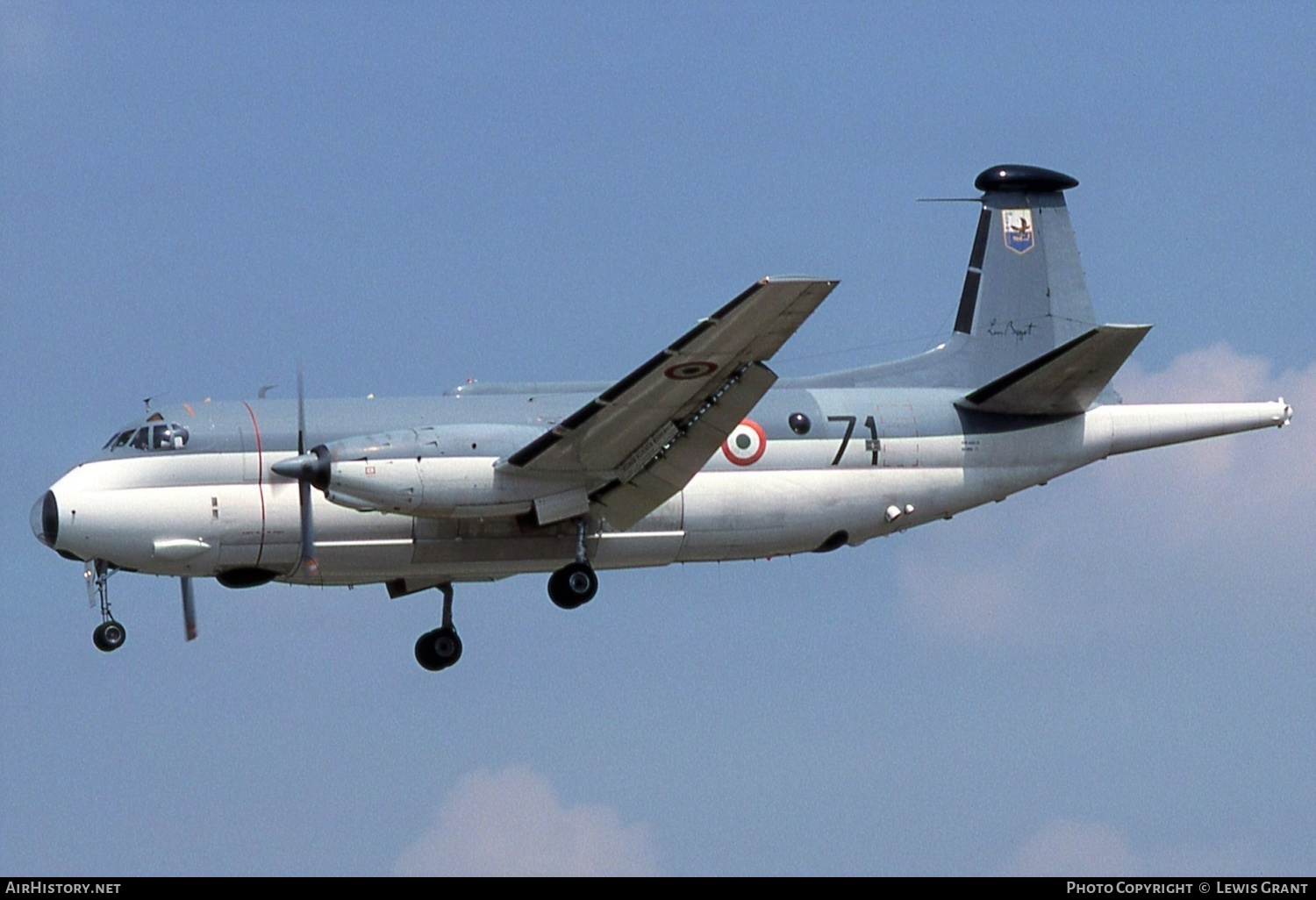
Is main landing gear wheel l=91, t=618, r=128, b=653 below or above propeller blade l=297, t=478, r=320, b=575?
below

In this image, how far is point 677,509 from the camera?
113 ft

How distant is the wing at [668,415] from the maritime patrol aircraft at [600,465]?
0.12ft

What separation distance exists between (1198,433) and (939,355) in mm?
4324

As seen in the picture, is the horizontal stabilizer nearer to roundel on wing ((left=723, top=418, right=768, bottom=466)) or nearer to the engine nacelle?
roundel on wing ((left=723, top=418, right=768, bottom=466))

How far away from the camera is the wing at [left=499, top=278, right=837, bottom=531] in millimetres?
29734

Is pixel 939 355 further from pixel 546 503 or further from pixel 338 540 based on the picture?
pixel 338 540

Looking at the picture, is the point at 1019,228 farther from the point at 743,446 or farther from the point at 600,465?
the point at 600,465

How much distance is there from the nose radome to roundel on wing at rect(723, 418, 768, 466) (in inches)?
382

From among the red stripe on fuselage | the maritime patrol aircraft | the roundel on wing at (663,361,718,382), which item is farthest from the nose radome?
the roundel on wing at (663,361,718,382)

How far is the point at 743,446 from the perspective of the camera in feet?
114

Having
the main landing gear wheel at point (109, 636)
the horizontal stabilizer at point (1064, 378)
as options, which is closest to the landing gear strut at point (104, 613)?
the main landing gear wheel at point (109, 636)

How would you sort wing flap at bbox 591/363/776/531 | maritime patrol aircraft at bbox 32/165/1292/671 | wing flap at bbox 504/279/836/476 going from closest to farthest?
wing flap at bbox 504/279/836/476 → maritime patrol aircraft at bbox 32/165/1292/671 → wing flap at bbox 591/363/776/531

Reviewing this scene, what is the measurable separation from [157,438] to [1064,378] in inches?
540

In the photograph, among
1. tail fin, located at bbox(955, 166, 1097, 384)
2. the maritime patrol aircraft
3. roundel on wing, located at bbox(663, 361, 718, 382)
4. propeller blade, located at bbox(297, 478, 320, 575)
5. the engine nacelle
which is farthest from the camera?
tail fin, located at bbox(955, 166, 1097, 384)
